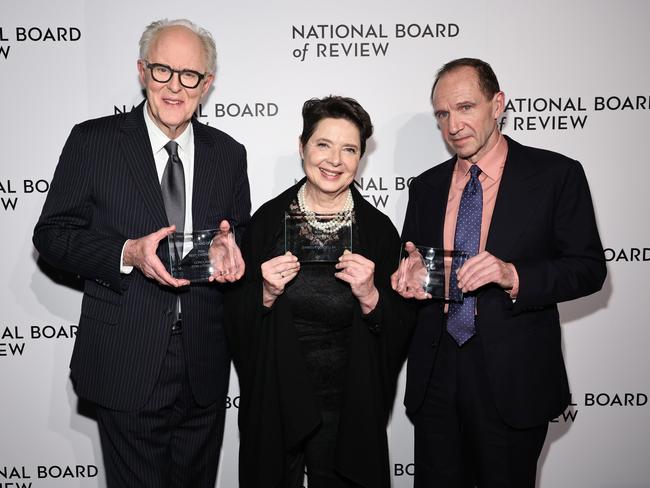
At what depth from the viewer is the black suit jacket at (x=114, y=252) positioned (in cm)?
220

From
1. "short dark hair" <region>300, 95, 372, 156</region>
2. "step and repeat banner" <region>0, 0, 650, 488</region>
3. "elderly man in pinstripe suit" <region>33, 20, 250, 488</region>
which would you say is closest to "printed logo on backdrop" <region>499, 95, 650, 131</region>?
"step and repeat banner" <region>0, 0, 650, 488</region>

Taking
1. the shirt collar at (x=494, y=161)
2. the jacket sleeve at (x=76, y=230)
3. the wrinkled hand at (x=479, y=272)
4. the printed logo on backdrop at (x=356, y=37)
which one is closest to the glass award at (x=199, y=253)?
the jacket sleeve at (x=76, y=230)

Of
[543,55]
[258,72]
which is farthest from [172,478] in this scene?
[543,55]

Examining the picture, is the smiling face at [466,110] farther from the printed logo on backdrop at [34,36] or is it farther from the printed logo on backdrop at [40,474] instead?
the printed logo on backdrop at [40,474]

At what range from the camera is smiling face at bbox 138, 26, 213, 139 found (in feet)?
7.36

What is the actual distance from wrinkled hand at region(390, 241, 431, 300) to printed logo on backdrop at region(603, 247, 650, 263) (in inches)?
63.4

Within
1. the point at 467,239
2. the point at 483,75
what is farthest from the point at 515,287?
the point at 483,75

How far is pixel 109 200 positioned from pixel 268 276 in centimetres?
70

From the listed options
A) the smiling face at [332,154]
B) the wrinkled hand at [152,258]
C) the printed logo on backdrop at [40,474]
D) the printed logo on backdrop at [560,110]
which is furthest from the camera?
the printed logo on backdrop at [40,474]

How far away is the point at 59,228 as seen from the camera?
7.28 feet

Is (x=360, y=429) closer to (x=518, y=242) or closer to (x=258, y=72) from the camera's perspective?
(x=518, y=242)

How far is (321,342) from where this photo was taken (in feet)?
7.52

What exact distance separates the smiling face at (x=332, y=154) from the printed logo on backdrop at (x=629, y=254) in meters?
1.79

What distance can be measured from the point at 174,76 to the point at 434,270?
4.12ft
